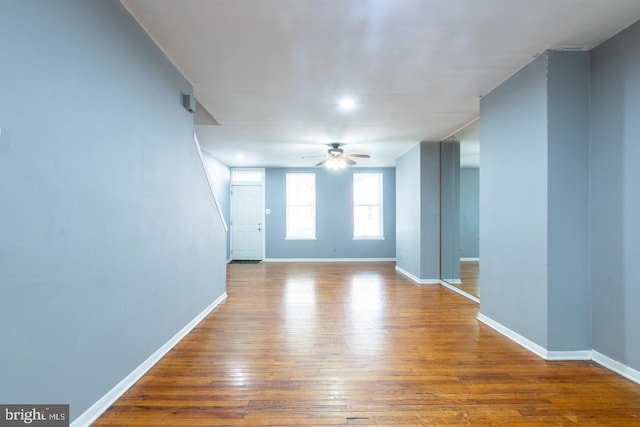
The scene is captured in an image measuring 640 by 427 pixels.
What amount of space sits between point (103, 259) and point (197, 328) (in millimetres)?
1678

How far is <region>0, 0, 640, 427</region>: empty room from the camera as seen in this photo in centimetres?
141

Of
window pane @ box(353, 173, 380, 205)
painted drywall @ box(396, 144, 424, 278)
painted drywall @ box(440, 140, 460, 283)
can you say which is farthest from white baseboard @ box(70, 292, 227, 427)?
window pane @ box(353, 173, 380, 205)

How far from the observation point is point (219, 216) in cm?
402

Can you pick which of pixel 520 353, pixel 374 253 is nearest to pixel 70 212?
pixel 520 353

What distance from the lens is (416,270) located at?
5.45m

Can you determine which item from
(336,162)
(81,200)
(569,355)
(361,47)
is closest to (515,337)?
(569,355)

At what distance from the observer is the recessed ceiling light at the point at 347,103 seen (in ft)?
11.1

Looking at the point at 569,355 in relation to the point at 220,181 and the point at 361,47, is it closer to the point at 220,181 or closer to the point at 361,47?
the point at 361,47

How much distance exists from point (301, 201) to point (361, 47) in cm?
574

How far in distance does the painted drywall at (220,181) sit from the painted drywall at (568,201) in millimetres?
5628

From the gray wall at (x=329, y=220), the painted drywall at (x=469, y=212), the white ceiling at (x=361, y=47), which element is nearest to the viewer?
the white ceiling at (x=361, y=47)

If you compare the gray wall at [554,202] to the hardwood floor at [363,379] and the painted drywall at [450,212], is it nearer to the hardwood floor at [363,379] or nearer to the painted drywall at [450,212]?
the hardwood floor at [363,379]

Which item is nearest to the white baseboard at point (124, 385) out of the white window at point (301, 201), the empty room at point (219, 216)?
the empty room at point (219, 216)

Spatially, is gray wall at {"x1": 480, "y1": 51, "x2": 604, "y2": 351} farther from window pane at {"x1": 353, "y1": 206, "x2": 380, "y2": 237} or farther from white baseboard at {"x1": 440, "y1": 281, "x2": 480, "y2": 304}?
window pane at {"x1": 353, "y1": 206, "x2": 380, "y2": 237}
